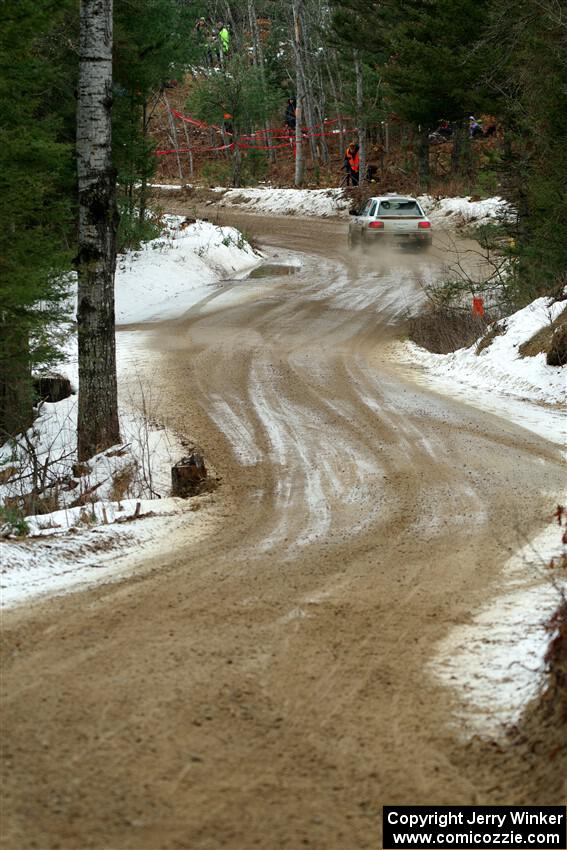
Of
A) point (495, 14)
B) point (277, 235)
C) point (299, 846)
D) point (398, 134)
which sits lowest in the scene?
point (299, 846)

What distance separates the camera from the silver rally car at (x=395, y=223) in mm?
27500

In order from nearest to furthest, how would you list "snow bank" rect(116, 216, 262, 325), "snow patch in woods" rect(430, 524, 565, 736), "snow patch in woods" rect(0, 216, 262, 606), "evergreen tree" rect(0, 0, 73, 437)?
"snow patch in woods" rect(430, 524, 565, 736)
"snow patch in woods" rect(0, 216, 262, 606)
"evergreen tree" rect(0, 0, 73, 437)
"snow bank" rect(116, 216, 262, 325)

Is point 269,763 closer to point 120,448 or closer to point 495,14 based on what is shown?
point 120,448

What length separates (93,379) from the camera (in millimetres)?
10133

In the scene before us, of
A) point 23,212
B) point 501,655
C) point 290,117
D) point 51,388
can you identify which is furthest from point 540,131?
point 290,117

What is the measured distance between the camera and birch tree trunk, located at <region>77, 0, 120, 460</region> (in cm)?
933

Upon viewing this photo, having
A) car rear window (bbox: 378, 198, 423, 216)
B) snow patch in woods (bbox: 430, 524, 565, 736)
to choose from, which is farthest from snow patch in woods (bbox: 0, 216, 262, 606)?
car rear window (bbox: 378, 198, 423, 216)

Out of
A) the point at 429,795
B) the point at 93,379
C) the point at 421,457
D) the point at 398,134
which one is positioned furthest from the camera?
the point at 398,134

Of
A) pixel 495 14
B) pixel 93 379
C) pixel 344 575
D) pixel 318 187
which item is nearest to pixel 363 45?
pixel 318 187

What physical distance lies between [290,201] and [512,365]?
3305 cm

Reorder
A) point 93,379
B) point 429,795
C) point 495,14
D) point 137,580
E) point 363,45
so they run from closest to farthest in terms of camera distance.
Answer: point 429,795, point 137,580, point 93,379, point 495,14, point 363,45

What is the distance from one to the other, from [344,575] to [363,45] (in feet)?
122

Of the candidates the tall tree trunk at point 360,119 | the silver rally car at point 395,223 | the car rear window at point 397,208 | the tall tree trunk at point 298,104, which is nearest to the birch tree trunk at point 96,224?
the silver rally car at point 395,223

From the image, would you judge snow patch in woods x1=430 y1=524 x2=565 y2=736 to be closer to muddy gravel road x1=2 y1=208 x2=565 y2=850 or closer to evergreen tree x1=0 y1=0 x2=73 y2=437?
muddy gravel road x1=2 y1=208 x2=565 y2=850
